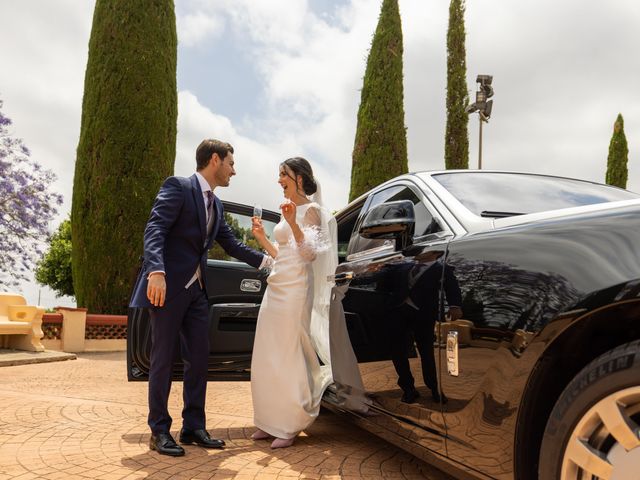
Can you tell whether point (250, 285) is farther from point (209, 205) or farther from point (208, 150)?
point (208, 150)

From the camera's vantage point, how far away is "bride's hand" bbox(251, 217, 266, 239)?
4.20 m

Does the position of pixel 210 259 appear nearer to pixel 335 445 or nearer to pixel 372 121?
pixel 335 445

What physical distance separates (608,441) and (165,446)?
2.56 m

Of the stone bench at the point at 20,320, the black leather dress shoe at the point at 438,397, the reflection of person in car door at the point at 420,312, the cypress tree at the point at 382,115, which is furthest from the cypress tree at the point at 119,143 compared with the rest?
the black leather dress shoe at the point at 438,397

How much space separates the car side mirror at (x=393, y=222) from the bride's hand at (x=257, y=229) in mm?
1575

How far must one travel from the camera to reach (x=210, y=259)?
14.6 ft

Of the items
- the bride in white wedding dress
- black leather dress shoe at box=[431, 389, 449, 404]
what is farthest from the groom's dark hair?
black leather dress shoe at box=[431, 389, 449, 404]

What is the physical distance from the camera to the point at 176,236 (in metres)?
3.60

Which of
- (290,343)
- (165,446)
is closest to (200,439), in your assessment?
(165,446)

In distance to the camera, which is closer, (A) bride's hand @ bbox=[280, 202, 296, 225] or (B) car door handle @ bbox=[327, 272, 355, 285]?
(B) car door handle @ bbox=[327, 272, 355, 285]

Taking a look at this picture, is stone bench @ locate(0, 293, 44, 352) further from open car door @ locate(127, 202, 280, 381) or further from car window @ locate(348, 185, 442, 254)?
car window @ locate(348, 185, 442, 254)

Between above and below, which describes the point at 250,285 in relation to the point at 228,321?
above

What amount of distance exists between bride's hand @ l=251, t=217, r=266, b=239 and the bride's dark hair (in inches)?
16.5

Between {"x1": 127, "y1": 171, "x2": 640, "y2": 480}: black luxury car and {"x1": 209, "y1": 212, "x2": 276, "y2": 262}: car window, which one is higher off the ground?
{"x1": 209, "y1": 212, "x2": 276, "y2": 262}: car window
